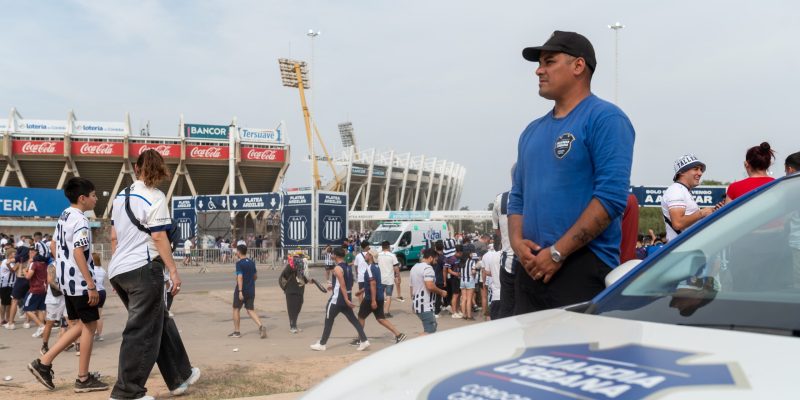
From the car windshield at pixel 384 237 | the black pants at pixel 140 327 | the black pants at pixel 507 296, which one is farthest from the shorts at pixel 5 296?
the car windshield at pixel 384 237

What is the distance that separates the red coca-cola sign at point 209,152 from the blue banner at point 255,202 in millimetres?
21693

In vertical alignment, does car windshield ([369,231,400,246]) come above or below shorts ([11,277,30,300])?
above

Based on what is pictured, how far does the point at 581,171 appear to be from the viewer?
3.21 m

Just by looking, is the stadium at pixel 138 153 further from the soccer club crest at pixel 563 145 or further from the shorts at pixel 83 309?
the soccer club crest at pixel 563 145

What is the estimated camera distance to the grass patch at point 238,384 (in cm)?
574

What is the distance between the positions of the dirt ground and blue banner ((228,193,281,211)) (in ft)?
56.2

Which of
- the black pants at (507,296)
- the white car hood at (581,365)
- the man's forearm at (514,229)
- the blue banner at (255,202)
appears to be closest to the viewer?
the white car hood at (581,365)

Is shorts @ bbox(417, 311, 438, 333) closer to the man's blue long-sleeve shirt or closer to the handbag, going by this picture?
the handbag

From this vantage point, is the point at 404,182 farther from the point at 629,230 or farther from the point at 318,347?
the point at 629,230

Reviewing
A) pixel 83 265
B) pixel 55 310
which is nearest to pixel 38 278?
pixel 55 310

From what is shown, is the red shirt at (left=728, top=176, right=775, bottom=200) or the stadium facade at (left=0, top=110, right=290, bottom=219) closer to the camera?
the red shirt at (left=728, top=176, right=775, bottom=200)

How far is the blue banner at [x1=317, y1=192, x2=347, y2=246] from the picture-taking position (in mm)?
32406

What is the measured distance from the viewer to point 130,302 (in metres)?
4.91

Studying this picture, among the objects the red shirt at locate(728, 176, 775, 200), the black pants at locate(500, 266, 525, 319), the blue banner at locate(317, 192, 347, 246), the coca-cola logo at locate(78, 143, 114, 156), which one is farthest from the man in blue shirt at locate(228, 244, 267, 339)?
the coca-cola logo at locate(78, 143, 114, 156)
